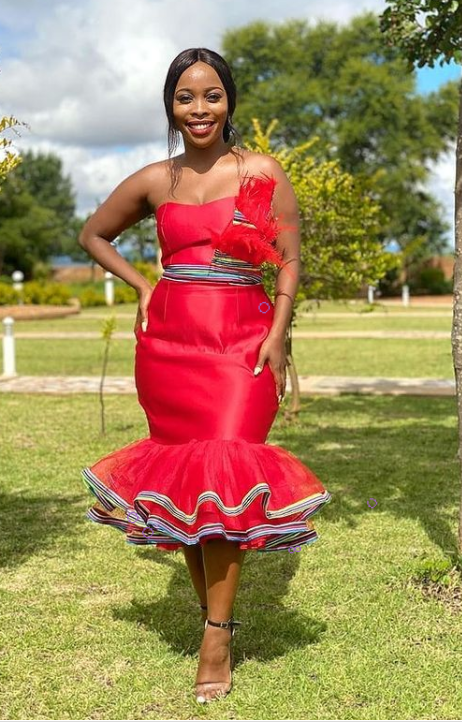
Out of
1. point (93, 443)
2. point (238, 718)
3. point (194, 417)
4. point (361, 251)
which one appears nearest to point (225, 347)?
point (194, 417)

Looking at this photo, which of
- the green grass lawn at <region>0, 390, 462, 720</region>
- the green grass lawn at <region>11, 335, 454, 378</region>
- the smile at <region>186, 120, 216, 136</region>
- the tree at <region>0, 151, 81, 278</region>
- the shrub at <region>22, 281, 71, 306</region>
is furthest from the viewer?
the tree at <region>0, 151, 81, 278</region>

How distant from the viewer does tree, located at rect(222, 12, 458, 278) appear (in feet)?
158

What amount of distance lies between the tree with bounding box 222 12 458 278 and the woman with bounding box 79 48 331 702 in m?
44.5

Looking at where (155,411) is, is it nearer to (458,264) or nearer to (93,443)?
(458,264)

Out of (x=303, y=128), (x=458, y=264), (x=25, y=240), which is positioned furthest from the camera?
(x=25, y=240)

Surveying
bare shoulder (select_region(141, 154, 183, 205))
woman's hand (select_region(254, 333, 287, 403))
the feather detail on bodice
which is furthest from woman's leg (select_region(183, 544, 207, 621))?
bare shoulder (select_region(141, 154, 183, 205))

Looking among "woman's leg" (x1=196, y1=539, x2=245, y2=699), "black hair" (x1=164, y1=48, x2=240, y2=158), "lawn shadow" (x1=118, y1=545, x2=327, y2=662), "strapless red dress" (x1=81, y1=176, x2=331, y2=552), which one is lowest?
"lawn shadow" (x1=118, y1=545, x2=327, y2=662)

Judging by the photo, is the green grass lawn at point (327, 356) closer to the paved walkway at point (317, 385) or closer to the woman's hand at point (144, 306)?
the paved walkway at point (317, 385)

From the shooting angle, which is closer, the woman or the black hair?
the woman

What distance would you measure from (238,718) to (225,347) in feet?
4.13

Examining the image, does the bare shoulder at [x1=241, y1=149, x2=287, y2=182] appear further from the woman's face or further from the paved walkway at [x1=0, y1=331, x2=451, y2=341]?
the paved walkway at [x1=0, y1=331, x2=451, y2=341]

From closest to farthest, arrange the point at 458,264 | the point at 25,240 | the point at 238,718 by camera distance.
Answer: the point at 238,718 → the point at 458,264 → the point at 25,240

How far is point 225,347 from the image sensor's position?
3.39 m

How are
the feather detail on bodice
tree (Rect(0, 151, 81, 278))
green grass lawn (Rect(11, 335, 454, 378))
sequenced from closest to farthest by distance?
1. the feather detail on bodice
2. green grass lawn (Rect(11, 335, 454, 378))
3. tree (Rect(0, 151, 81, 278))
